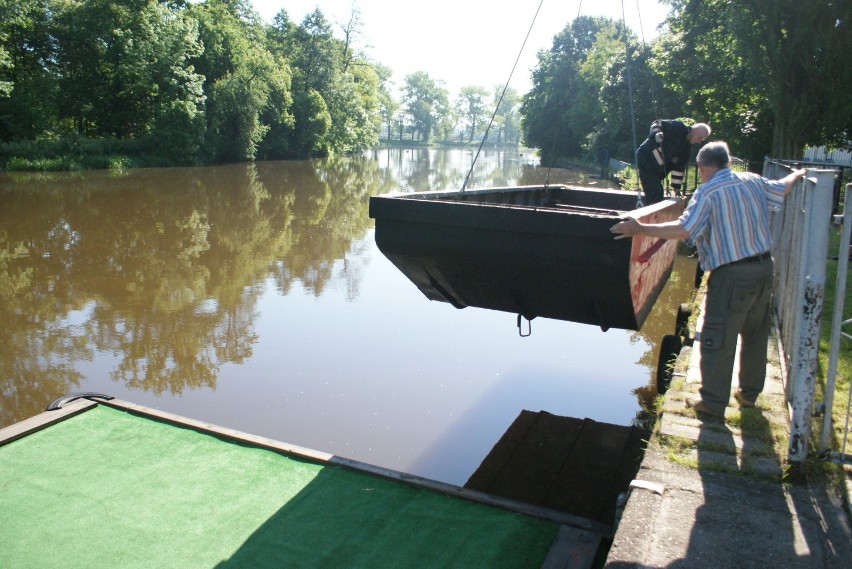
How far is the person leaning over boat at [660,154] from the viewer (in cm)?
606

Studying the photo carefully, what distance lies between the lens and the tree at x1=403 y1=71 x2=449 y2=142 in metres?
129

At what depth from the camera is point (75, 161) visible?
108ft

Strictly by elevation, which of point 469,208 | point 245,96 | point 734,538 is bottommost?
point 734,538

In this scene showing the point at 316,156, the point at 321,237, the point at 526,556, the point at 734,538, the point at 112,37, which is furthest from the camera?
the point at 316,156

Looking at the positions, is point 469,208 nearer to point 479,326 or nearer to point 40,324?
point 479,326

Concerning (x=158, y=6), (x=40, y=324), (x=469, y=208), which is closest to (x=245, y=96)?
(x=158, y=6)

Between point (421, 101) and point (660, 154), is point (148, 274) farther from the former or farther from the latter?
point (421, 101)

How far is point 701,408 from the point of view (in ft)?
12.8

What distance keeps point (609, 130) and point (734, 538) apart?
140ft

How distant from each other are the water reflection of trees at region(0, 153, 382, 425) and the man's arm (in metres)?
4.47

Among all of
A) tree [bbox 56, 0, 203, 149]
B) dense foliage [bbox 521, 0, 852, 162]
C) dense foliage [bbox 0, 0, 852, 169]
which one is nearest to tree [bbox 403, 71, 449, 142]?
dense foliage [bbox 0, 0, 852, 169]

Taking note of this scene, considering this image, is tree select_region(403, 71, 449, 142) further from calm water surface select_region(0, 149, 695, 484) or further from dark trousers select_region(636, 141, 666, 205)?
dark trousers select_region(636, 141, 666, 205)

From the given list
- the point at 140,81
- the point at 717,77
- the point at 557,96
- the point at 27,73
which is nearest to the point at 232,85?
the point at 140,81

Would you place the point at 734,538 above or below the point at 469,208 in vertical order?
below
